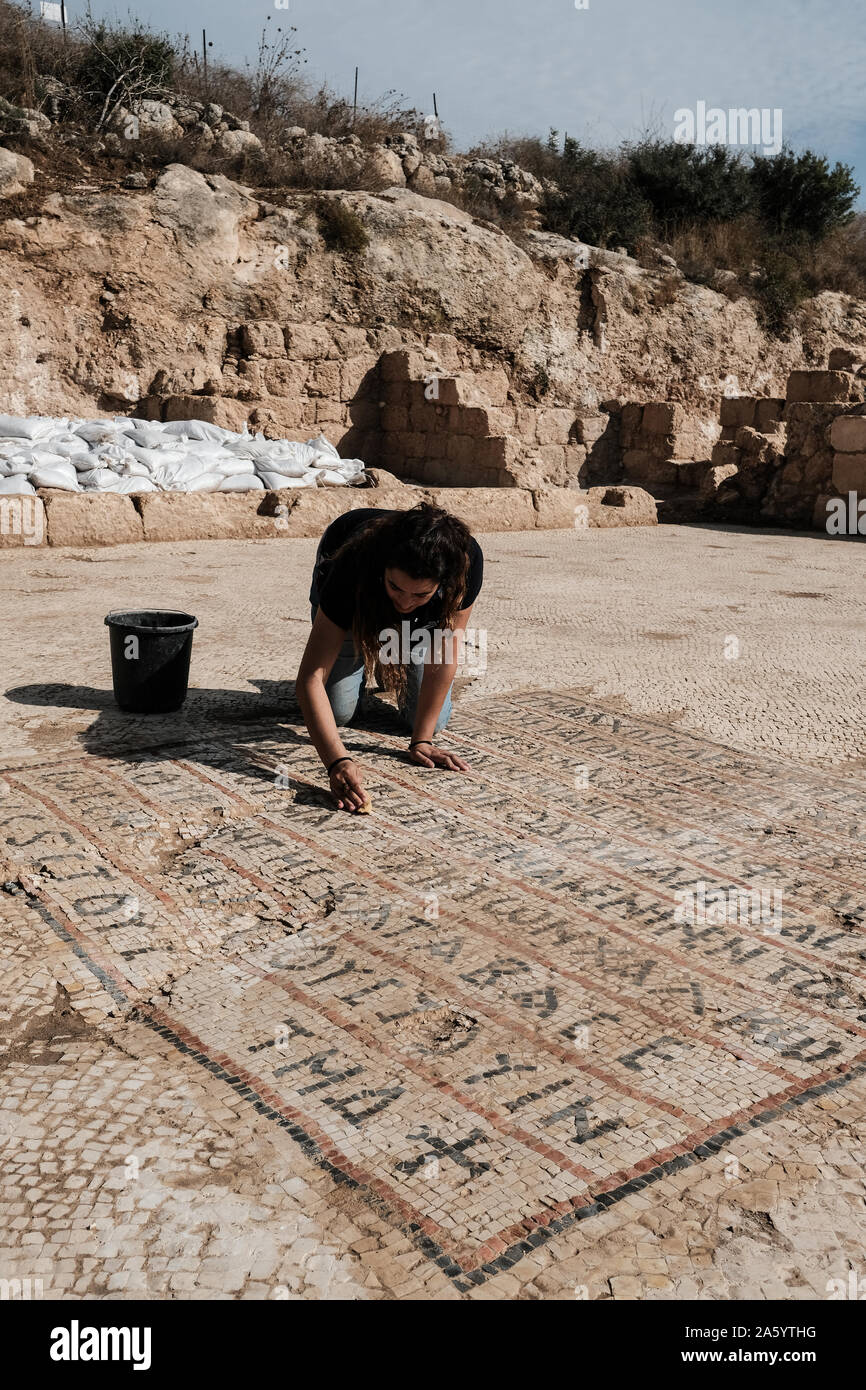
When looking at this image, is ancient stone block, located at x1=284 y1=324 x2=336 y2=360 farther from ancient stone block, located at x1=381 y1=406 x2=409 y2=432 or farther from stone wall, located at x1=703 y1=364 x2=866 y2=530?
stone wall, located at x1=703 y1=364 x2=866 y2=530

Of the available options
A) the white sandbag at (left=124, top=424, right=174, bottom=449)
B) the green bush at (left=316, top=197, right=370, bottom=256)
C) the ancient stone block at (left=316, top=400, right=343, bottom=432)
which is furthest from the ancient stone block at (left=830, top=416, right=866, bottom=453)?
the white sandbag at (left=124, top=424, right=174, bottom=449)

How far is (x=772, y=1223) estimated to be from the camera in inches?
75.7

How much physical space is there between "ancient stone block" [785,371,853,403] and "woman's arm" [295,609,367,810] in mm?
13374

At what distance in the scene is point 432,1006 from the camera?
255 cm

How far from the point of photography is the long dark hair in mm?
3266

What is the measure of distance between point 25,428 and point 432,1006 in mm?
9236

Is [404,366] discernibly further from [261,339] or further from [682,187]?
[682,187]

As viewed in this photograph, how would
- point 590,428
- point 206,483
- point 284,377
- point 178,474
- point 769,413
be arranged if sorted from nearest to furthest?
point 178,474, point 206,483, point 284,377, point 769,413, point 590,428

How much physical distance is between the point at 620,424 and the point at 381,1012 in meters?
16.0

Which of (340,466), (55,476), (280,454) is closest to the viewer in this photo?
(55,476)

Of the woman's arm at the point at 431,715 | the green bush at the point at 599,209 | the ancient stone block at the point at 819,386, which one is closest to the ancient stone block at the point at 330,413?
the ancient stone block at the point at 819,386

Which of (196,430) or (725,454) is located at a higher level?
(196,430)

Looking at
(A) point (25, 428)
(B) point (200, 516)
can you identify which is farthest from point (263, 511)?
(A) point (25, 428)

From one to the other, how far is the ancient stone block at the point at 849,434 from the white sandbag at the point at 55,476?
8.99 meters
